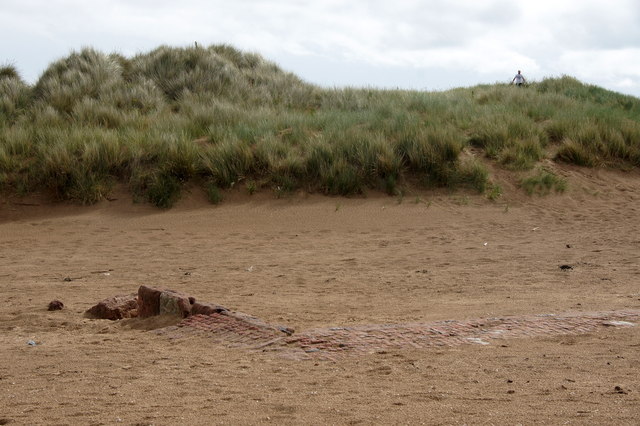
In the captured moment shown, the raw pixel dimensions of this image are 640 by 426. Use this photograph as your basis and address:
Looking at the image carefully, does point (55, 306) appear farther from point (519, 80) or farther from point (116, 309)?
point (519, 80)

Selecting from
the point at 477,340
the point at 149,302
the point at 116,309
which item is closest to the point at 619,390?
the point at 477,340

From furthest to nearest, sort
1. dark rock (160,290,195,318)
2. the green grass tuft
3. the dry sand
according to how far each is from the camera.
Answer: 1. the green grass tuft
2. dark rock (160,290,195,318)
3. the dry sand

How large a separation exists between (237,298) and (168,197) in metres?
7.58

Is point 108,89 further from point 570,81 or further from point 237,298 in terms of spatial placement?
point 570,81

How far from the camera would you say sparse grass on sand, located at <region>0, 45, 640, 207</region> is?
17.9 meters

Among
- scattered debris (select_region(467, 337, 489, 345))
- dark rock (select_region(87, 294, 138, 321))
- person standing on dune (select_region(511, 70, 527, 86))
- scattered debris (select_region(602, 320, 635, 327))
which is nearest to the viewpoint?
scattered debris (select_region(467, 337, 489, 345))

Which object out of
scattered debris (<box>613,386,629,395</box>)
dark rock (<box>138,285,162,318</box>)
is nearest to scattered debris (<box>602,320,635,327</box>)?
scattered debris (<box>613,386,629,395</box>)

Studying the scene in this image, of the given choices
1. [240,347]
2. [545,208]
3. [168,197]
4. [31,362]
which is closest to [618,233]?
[545,208]

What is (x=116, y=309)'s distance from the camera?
874cm

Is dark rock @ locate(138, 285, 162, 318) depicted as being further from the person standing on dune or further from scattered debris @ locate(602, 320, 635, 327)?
the person standing on dune

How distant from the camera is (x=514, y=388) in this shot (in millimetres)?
5812

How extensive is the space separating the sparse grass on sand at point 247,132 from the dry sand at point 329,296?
30.4 inches

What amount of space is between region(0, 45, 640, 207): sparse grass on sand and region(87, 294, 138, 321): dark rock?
8271mm

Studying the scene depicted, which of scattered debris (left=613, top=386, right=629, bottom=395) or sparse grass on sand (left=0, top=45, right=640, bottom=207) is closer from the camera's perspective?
scattered debris (left=613, top=386, right=629, bottom=395)
